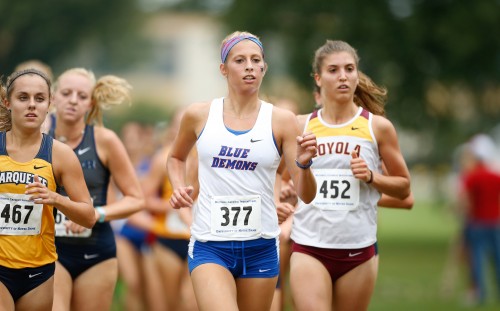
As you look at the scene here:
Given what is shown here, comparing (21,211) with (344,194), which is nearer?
(21,211)

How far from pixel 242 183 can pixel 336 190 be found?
103 cm

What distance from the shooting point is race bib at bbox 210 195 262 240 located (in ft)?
21.4

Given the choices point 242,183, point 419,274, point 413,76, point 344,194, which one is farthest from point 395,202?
point 413,76

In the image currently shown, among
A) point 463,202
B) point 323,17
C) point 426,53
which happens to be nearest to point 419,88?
point 426,53

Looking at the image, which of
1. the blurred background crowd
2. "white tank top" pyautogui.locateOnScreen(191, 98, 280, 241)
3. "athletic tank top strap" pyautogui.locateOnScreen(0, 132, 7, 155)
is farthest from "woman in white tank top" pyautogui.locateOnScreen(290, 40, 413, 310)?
the blurred background crowd

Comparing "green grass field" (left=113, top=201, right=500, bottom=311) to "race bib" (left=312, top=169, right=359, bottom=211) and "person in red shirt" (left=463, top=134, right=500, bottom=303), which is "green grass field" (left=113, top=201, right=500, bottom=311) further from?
"race bib" (left=312, top=169, right=359, bottom=211)

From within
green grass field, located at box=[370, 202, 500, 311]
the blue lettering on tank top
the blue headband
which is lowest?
green grass field, located at box=[370, 202, 500, 311]

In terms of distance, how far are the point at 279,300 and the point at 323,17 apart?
1757 centimetres

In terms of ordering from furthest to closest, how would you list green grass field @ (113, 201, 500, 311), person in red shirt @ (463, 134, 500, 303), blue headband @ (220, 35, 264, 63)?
person in red shirt @ (463, 134, 500, 303) → green grass field @ (113, 201, 500, 311) → blue headband @ (220, 35, 264, 63)

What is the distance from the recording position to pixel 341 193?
290 inches

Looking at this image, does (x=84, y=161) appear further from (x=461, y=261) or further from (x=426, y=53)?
(x=426, y=53)

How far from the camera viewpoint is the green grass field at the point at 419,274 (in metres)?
14.5

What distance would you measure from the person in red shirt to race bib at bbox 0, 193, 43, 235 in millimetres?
10101

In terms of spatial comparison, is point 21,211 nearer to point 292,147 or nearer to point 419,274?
point 292,147
